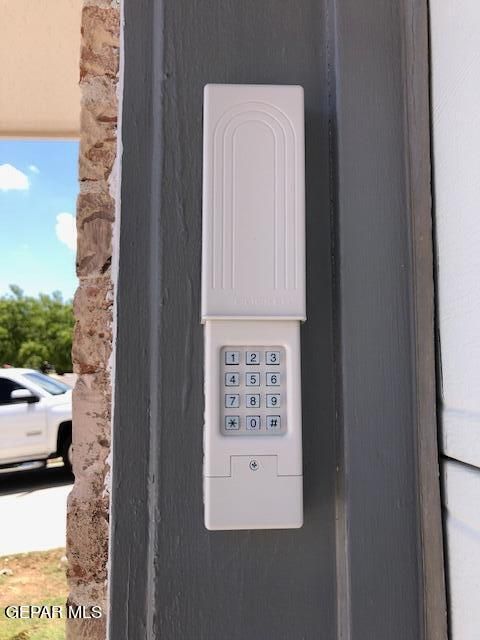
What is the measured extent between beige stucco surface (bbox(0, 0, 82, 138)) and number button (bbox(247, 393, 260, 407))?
2.05 metres

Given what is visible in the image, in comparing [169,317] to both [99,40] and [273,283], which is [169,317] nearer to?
[273,283]

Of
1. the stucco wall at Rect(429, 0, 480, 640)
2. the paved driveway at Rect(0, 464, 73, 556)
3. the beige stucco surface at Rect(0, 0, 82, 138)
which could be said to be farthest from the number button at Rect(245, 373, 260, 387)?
the paved driveway at Rect(0, 464, 73, 556)

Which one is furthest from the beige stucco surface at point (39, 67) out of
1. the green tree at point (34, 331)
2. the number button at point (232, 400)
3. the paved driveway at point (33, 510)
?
the green tree at point (34, 331)

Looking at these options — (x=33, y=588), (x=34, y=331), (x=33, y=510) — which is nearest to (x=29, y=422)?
(x=33, y=510)

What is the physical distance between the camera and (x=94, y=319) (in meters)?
0.83

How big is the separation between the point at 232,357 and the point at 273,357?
0.16ft

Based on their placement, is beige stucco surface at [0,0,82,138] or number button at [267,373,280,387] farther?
beige stucco surface at [0,0,82,138]

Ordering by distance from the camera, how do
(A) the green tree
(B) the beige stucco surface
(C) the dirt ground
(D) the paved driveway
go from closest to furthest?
(B) the beige stucco surface, (C) the dirt ground, (D) the paved driveway, (A) the green tree

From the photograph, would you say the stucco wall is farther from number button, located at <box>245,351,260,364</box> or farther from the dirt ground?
the dirt ground

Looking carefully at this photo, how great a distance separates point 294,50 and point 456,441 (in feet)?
1.76

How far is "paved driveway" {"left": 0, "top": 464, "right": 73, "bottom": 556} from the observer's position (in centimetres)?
379

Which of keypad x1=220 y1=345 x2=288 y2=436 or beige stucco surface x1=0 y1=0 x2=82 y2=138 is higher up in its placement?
beige stucco surface x1=0 y1=0 x2=82 y2=138

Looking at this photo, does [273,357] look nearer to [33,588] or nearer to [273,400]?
[273,400]

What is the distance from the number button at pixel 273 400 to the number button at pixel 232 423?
42mm
